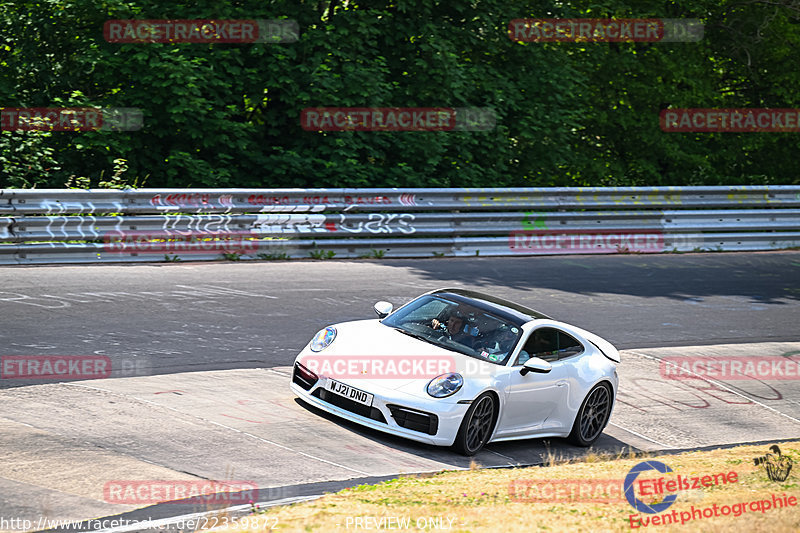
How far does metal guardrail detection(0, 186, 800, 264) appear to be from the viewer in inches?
582

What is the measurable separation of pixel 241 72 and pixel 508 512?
1407 cm

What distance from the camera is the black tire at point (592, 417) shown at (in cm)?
998

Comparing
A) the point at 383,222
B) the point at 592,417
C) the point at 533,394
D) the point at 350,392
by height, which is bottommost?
the point at 592,417

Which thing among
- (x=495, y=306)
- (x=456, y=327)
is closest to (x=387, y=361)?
(x=456, y=327)

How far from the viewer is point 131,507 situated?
627 cm

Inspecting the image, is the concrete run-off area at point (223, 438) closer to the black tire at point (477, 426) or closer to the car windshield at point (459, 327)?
the black tire at point (477, 426)

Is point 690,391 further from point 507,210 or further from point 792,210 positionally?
point 792,210

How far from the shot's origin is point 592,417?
399 inches

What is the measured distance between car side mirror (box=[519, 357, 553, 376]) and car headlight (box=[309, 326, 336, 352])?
1.95 m

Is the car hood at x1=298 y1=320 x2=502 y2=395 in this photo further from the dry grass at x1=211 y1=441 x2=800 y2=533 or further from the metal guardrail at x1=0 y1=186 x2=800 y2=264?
the metal guardrail at x1=0 y1=186 x2=800 y2=264

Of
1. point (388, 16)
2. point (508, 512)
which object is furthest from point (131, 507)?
point (388, 16)

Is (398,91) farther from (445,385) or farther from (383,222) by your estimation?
(445,385)

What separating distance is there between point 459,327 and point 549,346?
3.27ft

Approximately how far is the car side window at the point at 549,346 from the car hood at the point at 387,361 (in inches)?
21.9
